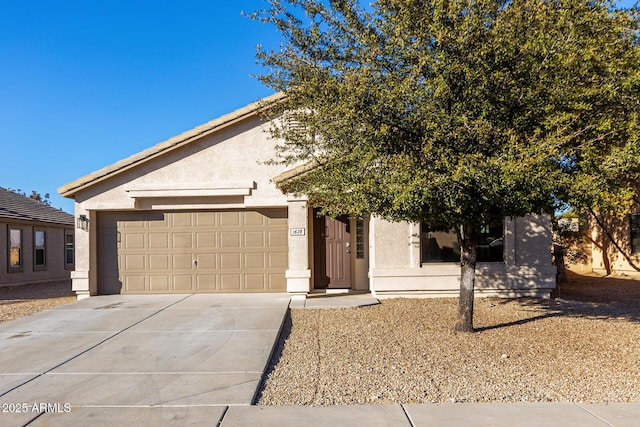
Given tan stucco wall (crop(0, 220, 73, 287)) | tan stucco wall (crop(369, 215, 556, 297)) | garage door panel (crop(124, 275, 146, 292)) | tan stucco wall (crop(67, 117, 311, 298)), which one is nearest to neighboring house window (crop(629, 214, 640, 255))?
tan stucco wall (crop(369, 215, 556, 297))

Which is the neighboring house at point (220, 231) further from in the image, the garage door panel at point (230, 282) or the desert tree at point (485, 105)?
the desert tree at point (485, 105)

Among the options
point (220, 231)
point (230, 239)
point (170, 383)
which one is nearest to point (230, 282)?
point (230, 239)

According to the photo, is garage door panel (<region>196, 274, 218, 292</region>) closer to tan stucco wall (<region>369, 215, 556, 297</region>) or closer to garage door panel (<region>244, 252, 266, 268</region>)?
garage door panel (<region>244, 252, 266, 268</region>)

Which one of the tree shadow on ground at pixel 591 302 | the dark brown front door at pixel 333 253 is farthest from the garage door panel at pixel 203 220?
the tree shadow on ground at pixel 591 302

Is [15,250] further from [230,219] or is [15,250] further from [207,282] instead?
[230,219]

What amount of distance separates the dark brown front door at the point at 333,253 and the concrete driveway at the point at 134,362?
2.28m

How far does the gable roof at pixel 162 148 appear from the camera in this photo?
11734 mm

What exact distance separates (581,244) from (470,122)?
1499cm

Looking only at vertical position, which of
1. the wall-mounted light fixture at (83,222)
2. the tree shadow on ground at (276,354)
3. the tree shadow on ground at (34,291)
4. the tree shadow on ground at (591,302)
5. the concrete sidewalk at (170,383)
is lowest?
the tree shadow on ground at (34,291)

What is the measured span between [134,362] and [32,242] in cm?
1402

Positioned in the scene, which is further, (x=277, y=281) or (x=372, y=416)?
(x=277, y=281)

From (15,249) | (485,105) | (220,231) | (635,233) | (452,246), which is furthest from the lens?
(15,249)

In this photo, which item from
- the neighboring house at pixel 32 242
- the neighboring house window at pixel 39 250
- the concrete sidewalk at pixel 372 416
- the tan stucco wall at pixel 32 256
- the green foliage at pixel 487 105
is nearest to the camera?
the concrete sidewalk at pixel 372 416

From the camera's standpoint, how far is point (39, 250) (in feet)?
59.0
